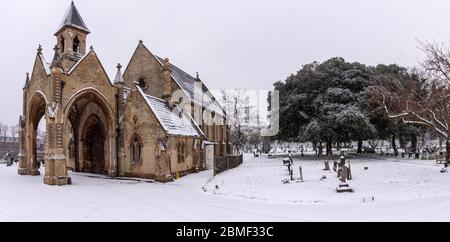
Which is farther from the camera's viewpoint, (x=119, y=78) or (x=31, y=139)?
(x=119, y=78)

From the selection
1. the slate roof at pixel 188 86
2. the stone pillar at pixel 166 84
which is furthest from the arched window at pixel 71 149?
the slate roof at pixel 188 86

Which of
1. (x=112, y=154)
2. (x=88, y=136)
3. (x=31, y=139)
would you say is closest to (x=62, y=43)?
(x=88, y=136)

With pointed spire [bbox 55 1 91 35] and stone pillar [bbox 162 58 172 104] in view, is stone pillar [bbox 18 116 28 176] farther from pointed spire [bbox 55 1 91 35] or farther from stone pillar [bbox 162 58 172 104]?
stone pillar [bbox 162 58 172 104]

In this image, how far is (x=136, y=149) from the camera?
21.9 m

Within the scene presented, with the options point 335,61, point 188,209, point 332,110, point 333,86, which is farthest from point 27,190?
point 335,61

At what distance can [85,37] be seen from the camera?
2650 centimetres

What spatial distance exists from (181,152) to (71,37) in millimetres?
Answer: 13793

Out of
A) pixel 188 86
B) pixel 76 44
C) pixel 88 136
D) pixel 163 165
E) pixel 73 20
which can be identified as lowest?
pixel 163 165

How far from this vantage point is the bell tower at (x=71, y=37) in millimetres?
24875

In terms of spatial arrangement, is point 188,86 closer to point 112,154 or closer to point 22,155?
point 112,154

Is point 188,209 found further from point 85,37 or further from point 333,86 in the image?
point 333,86

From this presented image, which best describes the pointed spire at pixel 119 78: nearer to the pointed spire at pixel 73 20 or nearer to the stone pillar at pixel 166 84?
the stone pillar at pixel 166 84

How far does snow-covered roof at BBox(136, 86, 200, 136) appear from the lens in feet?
69.6
